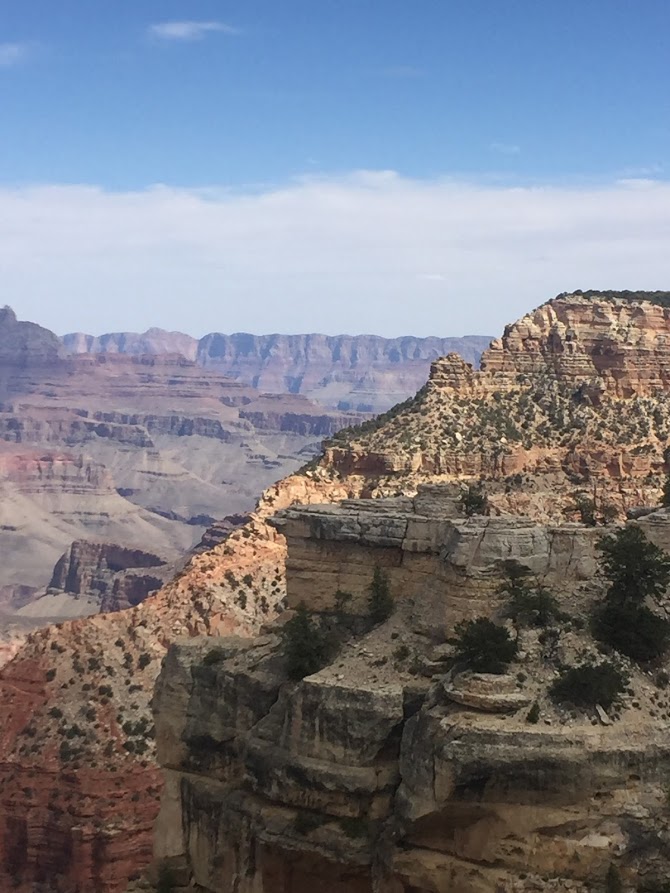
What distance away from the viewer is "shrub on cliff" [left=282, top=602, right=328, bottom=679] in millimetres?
45344

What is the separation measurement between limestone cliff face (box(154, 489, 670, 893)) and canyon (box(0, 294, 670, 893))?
0.21 feet

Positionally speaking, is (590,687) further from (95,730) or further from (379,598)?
(95,730)

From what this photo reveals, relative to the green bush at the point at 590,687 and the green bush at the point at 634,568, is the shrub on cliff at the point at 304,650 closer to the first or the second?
the green bush at the point at 634,568

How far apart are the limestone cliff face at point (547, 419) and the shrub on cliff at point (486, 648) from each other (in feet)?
122

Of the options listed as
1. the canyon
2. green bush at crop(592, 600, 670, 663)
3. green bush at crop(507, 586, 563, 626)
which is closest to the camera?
the canyon

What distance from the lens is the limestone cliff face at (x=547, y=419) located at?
8288cm

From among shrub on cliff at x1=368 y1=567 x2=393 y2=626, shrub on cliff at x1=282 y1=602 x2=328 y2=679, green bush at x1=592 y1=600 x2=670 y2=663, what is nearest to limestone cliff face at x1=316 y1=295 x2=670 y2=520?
shrub on cliff at x1=368 y1=567 x2=393 y2=626

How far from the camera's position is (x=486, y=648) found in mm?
39281

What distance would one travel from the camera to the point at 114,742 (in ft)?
226

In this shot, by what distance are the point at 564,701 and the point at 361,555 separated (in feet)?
40.7

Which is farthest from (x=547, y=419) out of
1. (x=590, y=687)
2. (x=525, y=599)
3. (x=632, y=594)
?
(x=590, y=687)

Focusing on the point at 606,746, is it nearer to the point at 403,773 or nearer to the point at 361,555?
the point at 403,773

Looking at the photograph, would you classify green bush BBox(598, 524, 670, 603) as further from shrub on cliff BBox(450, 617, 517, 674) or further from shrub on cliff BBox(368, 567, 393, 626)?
shrub on cliff BBox(368, 567, 393, 626)

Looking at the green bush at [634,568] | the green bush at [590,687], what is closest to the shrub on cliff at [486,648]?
the green bush at [590,687]
